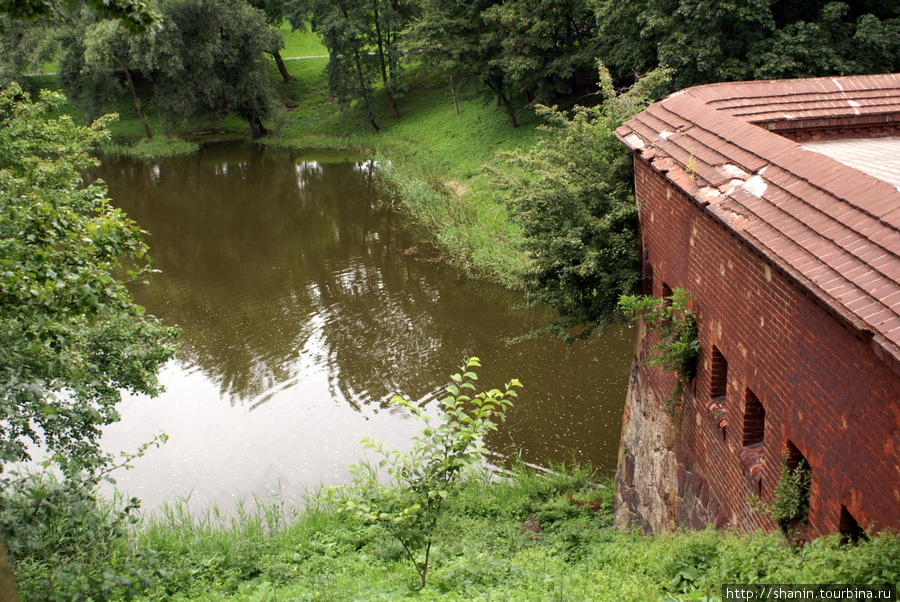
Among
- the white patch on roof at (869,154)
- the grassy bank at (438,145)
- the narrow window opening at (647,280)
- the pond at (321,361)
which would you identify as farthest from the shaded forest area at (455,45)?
the pond at (321,361)

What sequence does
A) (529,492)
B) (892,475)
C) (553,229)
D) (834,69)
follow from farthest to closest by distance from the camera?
(834,69)
(529,492)
(553,229)
(892,475)

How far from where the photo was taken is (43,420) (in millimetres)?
6754

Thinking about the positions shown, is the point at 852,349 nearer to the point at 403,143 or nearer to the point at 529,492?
the point at 529,492

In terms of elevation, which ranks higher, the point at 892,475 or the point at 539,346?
the point at 892,475

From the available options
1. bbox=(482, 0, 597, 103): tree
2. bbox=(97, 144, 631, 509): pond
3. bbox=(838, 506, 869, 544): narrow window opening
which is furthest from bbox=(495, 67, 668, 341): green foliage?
bbox=(482, 0, 597, 103): tree

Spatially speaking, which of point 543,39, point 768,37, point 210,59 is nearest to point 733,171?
point 768,37

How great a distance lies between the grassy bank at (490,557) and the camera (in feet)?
13.5

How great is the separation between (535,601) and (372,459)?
6.33 m

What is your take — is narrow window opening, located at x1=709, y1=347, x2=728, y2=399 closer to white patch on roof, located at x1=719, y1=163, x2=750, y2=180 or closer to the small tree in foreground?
white patch on roof, located at x1=719, y1=163, x2=750, y2=180

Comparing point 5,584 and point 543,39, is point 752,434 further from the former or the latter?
point 543,39

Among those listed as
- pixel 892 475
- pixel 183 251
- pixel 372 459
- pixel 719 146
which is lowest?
pixel 372 459

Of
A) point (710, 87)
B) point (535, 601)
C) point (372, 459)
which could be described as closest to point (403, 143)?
point (372, 459)

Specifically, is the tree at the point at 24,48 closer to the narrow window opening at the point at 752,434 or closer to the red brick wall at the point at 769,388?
the red brick wall at the point at 769,388

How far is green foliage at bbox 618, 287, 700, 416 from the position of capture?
6043mm
